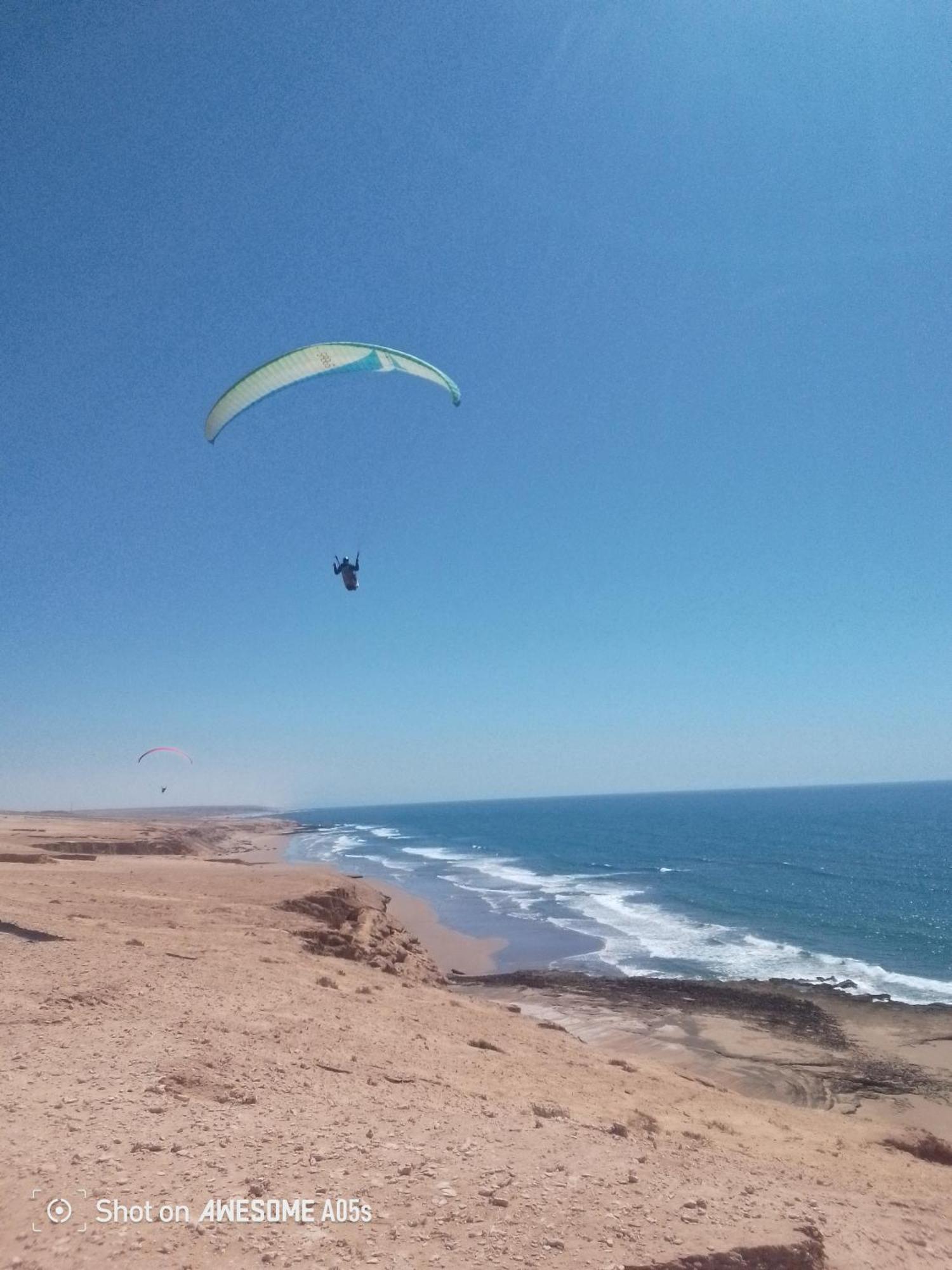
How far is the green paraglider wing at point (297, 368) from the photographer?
55.3ft

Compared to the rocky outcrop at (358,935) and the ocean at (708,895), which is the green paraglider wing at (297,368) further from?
the ocean at (708,895)

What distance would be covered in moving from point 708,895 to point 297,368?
45.6 m

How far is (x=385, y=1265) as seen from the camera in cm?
513

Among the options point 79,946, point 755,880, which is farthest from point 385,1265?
point 755,880

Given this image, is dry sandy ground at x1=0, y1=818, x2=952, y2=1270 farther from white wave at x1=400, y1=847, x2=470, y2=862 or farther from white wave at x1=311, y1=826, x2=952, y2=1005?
white wave at x1=400, y1=847, x2=470, y2=862

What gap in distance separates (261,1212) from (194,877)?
89.5ft

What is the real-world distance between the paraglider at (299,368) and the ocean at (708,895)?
2665 cm

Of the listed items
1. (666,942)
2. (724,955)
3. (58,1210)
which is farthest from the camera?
(666,942)

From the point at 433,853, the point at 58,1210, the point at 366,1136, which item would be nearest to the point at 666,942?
the point at 366,1136

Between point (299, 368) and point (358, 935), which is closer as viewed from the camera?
point (299, 368)

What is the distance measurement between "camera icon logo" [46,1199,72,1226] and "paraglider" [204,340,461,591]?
51.8ft

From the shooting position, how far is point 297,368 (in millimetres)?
17188

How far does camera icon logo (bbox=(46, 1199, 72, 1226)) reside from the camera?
17.1 ft

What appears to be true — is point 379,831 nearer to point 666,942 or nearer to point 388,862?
point 388,862
